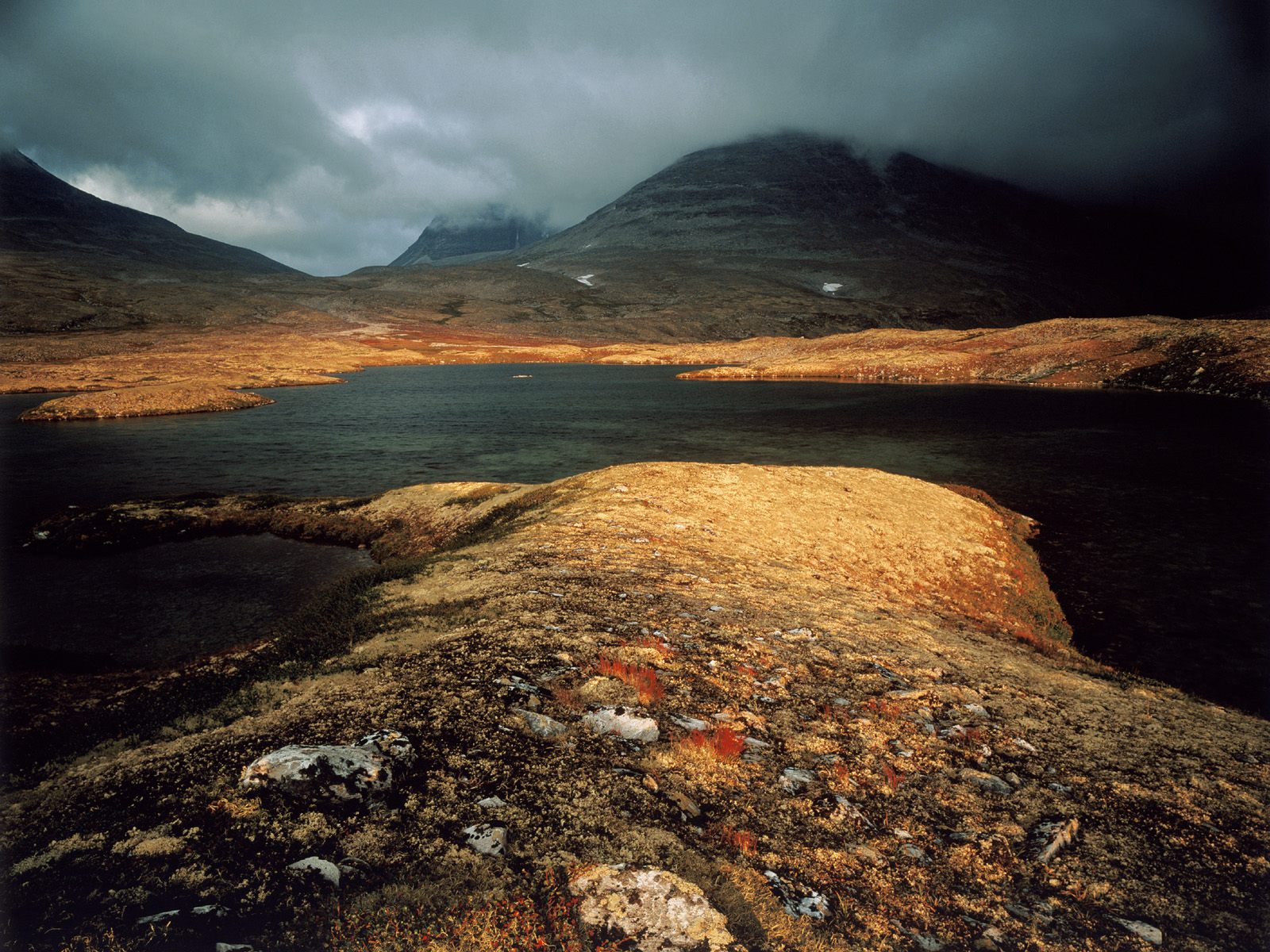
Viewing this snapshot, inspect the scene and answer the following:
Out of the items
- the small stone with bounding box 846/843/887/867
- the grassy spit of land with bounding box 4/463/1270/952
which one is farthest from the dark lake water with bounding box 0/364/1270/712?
the small stone with bounding box 846/843/887/867

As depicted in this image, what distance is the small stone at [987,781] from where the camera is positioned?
7.12 m

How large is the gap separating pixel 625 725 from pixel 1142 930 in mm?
5207

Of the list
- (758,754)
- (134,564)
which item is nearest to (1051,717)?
(758,754)

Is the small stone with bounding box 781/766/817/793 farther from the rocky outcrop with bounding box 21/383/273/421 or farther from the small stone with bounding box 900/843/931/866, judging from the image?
the rocky outcrop with bounding box 21/383/273/421

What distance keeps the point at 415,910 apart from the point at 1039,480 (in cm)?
4113

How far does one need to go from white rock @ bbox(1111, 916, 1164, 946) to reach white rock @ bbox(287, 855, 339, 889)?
6.74 meters

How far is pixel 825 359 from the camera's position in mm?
130875

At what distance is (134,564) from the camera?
21766mm

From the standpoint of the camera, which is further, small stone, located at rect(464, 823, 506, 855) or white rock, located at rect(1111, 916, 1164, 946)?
small stone, located at rect(464, 823, 506, 855)

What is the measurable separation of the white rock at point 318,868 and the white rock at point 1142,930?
6743 millimetres

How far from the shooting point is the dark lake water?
18891mm

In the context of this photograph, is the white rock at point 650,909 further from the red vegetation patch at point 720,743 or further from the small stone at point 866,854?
the red vegetation patch at point 720,743

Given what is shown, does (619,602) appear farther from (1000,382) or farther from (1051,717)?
(1000,382)

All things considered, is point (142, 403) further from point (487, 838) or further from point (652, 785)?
point (652, 785)
